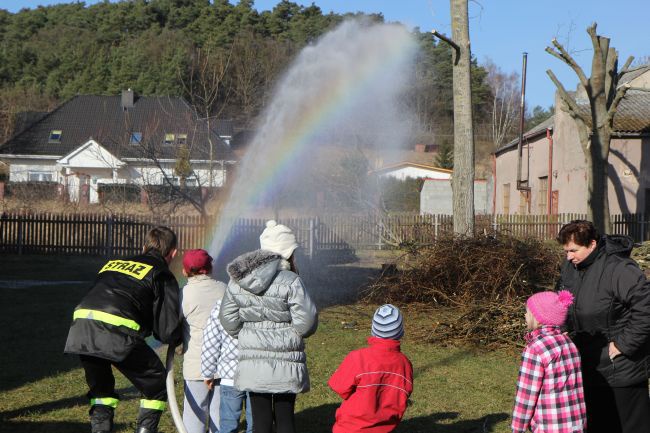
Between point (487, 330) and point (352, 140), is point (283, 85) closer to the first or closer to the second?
point (352, 140)

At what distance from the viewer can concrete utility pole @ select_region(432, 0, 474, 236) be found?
1526 centimetres

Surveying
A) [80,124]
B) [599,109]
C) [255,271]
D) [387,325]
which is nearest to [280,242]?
[255,271]

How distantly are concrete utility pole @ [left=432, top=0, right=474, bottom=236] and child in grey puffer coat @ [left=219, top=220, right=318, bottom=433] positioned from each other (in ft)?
34.5

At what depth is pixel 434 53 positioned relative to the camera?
54500 millimetres

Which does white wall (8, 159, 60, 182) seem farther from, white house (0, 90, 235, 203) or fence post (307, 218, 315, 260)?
fence post (307, 218, 315, 260)

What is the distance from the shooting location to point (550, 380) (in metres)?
4.40

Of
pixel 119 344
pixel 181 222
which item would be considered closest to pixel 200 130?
pixel 181 222

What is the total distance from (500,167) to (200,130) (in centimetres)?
1710

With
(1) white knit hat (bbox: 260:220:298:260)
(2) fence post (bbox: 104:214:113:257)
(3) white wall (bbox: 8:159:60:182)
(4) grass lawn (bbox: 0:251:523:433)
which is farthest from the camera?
(3) white wall (bbox: 8:159:60:182)

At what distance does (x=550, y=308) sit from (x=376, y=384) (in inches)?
44.2

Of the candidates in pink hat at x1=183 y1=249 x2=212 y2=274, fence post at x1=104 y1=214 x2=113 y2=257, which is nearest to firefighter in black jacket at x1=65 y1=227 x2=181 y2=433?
pink hat at x1=183 y1=249 x2=212 y2=274

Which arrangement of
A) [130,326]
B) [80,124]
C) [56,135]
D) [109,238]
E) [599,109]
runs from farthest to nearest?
[80,124] < [56,135] < [109,238] < [599,109] < [130,326]

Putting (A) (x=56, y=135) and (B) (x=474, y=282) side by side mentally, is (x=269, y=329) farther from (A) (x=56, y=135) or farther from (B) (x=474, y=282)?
(A) (x=56, y=135)

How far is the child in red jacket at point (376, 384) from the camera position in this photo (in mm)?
4578
